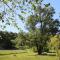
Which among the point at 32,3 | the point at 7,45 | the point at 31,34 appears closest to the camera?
the point at 32,3

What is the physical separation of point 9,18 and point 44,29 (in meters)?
63.4

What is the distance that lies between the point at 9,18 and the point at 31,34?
62166 millimetres

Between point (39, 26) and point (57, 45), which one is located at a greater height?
point (39, 26)

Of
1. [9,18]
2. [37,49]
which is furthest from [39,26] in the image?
[9,18]

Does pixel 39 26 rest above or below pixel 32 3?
above

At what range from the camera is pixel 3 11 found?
12.3 meters

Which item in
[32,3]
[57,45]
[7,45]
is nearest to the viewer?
Answer: [32,3]

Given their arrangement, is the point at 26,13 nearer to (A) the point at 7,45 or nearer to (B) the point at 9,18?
(B) the point at 9,18

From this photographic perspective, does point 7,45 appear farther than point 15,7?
Yes

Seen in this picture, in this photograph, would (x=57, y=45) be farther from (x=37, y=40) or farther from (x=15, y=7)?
(x=37, y=40)

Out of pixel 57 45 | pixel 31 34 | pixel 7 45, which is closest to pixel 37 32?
pixel 31 34

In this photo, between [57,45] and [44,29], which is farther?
[44,29]

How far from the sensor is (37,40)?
75.1 m

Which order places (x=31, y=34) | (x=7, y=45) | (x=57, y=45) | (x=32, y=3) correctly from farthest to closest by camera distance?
(x=7, y=45)
(x=31, y=34)
(x=57, y=45)
(x=32, y=3)
